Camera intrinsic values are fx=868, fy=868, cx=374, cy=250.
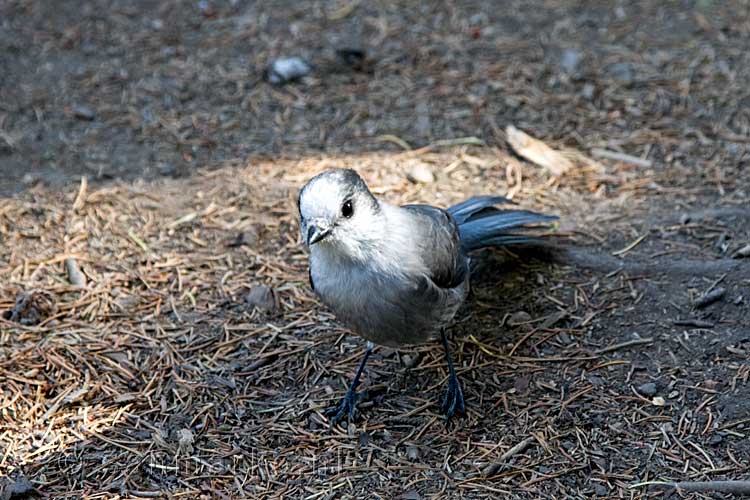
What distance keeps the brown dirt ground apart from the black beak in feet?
3.36

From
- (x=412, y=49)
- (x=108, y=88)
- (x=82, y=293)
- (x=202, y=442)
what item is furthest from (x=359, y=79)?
(x=202, y=442)

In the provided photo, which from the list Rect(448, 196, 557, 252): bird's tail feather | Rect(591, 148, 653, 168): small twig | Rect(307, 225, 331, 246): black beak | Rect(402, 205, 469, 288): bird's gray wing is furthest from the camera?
Rect(591, 148, 653, 168): small twig

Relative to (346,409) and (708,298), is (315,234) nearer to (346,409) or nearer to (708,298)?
(346,409)

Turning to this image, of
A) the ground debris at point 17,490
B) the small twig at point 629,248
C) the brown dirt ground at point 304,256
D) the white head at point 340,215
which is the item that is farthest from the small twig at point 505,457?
the ground debris at point 17,490

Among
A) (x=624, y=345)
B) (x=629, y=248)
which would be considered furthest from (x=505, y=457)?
(x=629, y=248)

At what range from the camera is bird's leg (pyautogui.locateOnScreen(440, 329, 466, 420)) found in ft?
13.7

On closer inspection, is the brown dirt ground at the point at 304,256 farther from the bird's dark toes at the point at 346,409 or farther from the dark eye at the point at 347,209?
the dark eye at the point at 347,209

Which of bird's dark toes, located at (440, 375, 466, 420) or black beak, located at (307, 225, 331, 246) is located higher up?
black beak, located at (307, 225, 331, 246)

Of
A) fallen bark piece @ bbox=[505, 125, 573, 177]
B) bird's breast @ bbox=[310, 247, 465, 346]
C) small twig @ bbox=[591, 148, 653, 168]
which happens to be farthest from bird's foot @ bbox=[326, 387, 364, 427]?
small twig @ bbox=[591, 148, 653, 168]

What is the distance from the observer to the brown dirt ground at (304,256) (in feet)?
12.9

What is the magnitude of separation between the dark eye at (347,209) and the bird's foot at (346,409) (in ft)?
3.14

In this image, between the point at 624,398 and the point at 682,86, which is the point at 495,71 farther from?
the point at 624,398

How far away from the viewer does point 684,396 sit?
406 centimetres

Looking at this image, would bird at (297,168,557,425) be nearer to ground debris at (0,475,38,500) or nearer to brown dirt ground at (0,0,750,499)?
brown dirt ground at (0,0,750,499)
